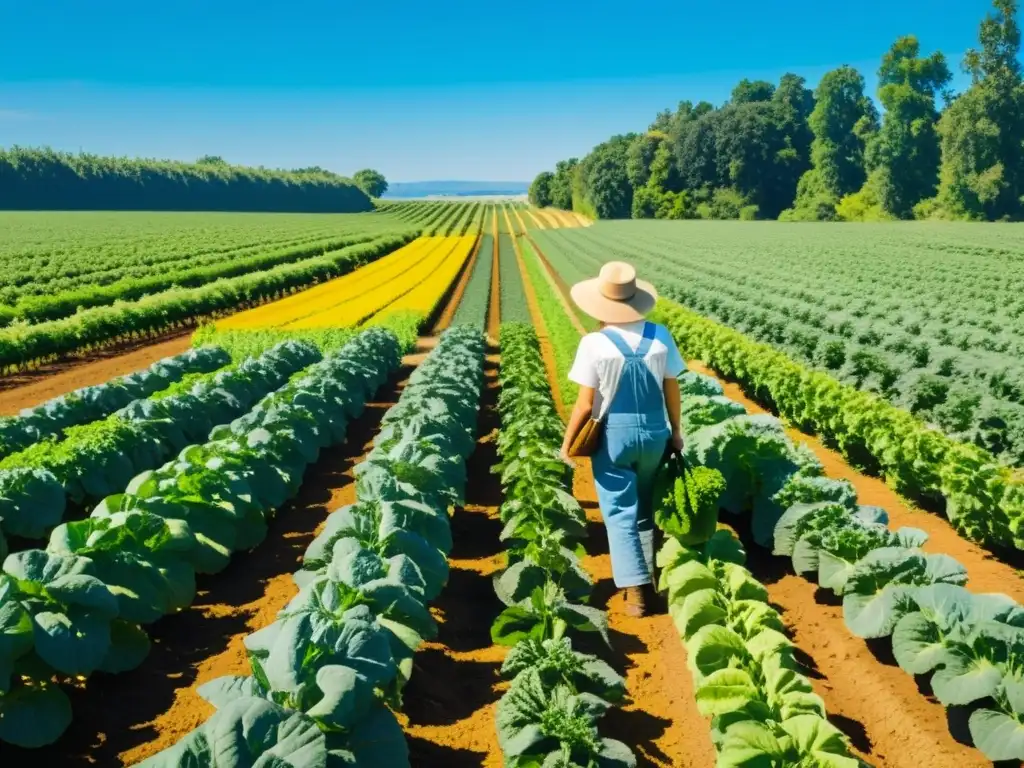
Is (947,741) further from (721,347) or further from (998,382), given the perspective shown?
(721,347)

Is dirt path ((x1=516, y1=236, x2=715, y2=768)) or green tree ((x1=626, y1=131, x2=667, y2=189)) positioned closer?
dirt path ((x1=516, y1=236, x2=715, y2=768))

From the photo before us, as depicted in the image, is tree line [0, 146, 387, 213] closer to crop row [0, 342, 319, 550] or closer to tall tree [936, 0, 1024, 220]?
tall tree [936, 0, 1024, 220]

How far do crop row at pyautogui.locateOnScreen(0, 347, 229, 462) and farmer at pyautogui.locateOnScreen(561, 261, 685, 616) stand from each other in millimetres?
7156

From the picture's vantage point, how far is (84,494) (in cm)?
789

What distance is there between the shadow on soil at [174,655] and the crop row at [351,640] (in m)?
1.06

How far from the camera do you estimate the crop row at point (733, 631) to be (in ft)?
11.8

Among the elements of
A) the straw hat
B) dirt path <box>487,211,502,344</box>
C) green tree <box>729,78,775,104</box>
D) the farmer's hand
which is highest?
green tree <box>729,78,775,104</box>

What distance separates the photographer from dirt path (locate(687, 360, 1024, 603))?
6.57 meters

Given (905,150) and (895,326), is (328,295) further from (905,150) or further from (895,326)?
(905,150)

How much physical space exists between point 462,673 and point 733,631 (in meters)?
1.82

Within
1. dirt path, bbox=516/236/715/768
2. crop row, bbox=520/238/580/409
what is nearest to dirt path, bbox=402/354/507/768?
dirt path, bbox=516/236/715/768

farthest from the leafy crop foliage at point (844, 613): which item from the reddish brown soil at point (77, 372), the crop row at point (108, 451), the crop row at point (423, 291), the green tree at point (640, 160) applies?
the green tree at point (640, 160)

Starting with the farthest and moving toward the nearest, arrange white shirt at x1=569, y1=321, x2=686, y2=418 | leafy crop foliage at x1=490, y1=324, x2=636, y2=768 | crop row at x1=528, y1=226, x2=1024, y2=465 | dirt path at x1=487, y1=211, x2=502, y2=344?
→ dirt path at x1=487, y1=211, x2=502, y2=344 → crop row at x1=528, y1=226, x2=1024, y2=465 → white shirt at x1=569, y1=321, x2=686, y2=418 → leafy crop foliage at x1=490, y1=324, x2=636, y2=768

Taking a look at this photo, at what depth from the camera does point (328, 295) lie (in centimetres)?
3366
